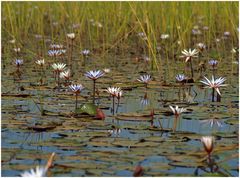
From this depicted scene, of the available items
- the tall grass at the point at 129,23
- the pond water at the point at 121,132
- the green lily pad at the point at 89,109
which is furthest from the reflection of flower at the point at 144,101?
the tall grass at the point at 129,23

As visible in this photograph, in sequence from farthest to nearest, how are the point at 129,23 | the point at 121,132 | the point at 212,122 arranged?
1. the point at 129,23
2. the point at 212,122
3. the point at 121,132

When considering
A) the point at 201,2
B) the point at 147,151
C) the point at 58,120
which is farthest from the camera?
the point at 201,2

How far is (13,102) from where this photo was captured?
14.2 feet

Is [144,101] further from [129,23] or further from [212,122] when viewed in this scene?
[129,23]

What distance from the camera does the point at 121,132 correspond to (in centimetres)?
338

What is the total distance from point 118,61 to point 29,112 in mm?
3328

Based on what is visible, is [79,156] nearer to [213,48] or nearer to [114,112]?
[114,112]

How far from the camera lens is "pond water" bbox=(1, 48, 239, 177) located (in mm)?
2674

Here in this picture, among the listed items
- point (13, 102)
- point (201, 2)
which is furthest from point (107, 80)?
point (201, 2)

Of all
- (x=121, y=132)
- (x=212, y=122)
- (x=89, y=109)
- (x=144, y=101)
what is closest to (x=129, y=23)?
(x=144, y=101)

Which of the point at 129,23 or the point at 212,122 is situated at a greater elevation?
the point at 129,23

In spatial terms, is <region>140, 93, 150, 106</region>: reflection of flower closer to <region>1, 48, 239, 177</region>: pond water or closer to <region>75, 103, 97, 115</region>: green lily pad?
<region>1, 48, 239, 177</region>: pond water

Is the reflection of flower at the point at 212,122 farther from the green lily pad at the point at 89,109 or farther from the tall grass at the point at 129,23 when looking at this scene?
the tall grass at the point at 129,23

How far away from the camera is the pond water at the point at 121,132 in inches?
105
